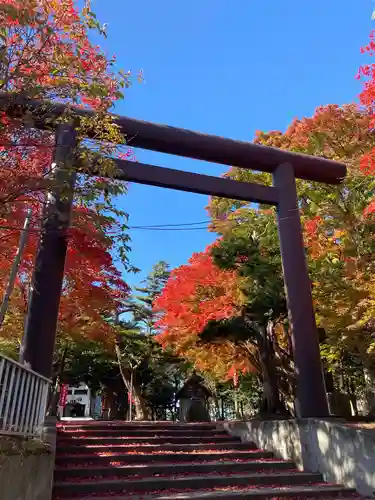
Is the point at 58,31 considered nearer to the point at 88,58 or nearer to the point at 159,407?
the point at 88,58

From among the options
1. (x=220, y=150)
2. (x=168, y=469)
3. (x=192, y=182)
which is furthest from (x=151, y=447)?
(x=220, y=150)

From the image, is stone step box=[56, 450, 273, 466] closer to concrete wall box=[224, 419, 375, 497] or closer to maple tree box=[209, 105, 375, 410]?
concrete wall box=[224, 419, 375, 497]

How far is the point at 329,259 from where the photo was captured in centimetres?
1009

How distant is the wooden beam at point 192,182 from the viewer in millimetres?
7512

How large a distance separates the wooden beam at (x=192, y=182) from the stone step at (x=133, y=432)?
4.56 m

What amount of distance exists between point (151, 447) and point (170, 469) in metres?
0.89

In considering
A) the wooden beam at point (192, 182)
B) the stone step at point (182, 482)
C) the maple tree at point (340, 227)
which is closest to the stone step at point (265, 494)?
the stone step at point (182, 482)

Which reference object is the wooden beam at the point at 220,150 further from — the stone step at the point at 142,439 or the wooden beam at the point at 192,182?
the stone step at the point at 142,439

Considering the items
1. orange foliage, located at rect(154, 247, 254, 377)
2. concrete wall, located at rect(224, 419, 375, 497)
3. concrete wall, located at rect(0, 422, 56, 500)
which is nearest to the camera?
concrete wall, located at rect(0, 422, 56, 500)

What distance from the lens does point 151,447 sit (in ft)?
21.3

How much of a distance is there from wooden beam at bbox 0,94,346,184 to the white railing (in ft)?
15.1

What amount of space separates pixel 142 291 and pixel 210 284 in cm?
1549

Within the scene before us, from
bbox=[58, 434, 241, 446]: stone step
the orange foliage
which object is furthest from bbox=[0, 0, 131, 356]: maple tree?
the orange foliage

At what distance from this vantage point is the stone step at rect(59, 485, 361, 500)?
4.71 m
